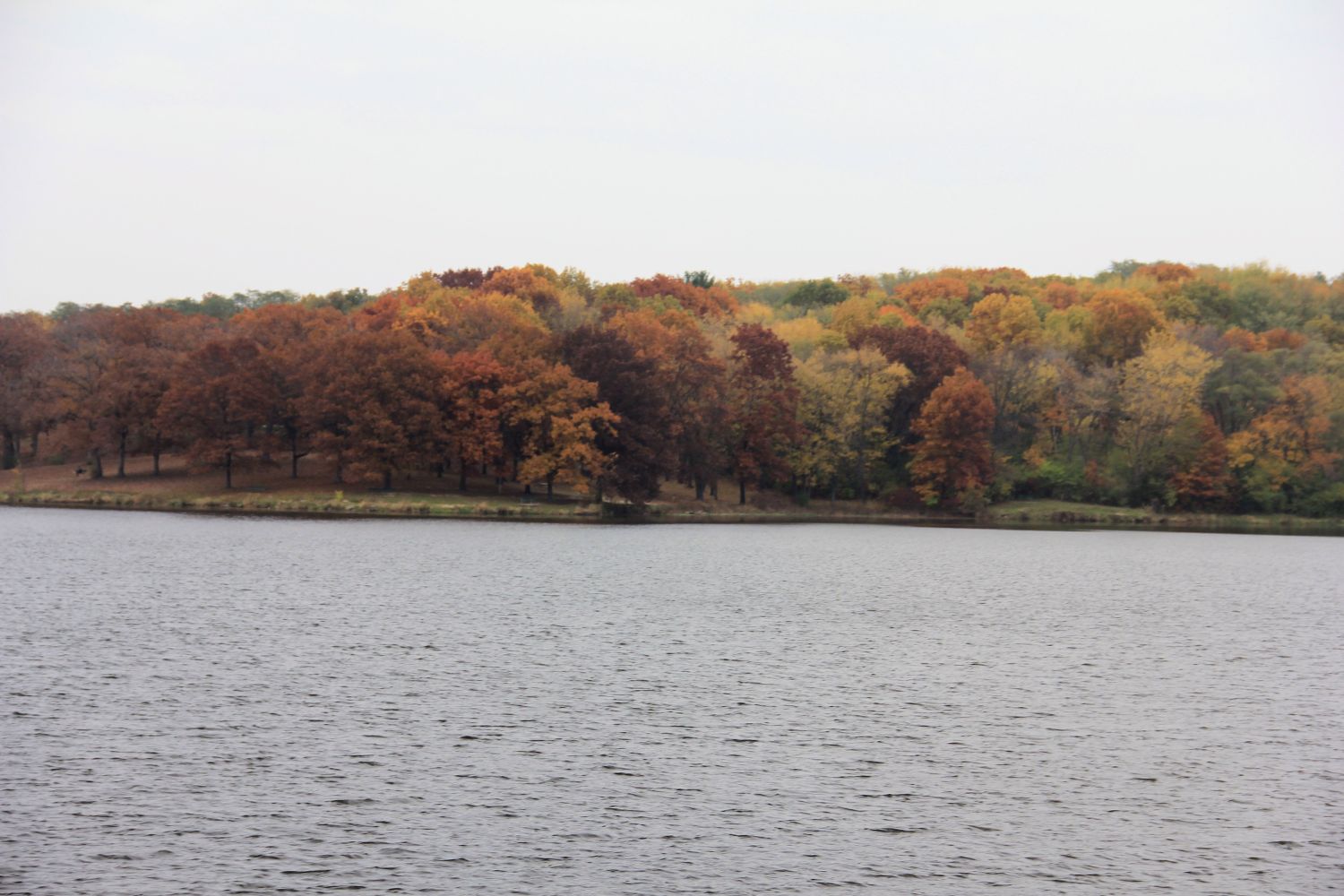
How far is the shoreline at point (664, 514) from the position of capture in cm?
9950

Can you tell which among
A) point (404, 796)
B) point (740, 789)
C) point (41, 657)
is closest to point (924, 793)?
point (740, 789)

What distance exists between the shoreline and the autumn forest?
2.45 metres

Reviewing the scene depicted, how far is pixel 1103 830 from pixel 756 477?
95.5 m

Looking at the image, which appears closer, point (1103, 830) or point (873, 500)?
point (1103, 830)

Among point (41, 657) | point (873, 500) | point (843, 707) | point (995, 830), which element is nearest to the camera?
point (995, 830)

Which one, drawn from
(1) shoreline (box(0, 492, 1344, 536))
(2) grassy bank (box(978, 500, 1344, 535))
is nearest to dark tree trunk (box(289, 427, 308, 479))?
(1) shoreline (box(0, 492, 1344, 536))

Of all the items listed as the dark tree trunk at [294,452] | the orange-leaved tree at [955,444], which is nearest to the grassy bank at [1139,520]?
the orange-leaved tree at [955,444]

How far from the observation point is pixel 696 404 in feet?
365

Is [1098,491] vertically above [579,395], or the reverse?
[579,395]

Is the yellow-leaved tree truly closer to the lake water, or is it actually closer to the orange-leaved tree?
the orange-leaved tree

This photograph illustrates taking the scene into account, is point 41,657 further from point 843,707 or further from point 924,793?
point 924,793

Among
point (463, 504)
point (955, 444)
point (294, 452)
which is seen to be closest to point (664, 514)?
point (463, 504)

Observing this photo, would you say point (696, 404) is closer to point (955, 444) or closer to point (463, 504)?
point (463, 504)

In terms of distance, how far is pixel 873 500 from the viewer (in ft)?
399
